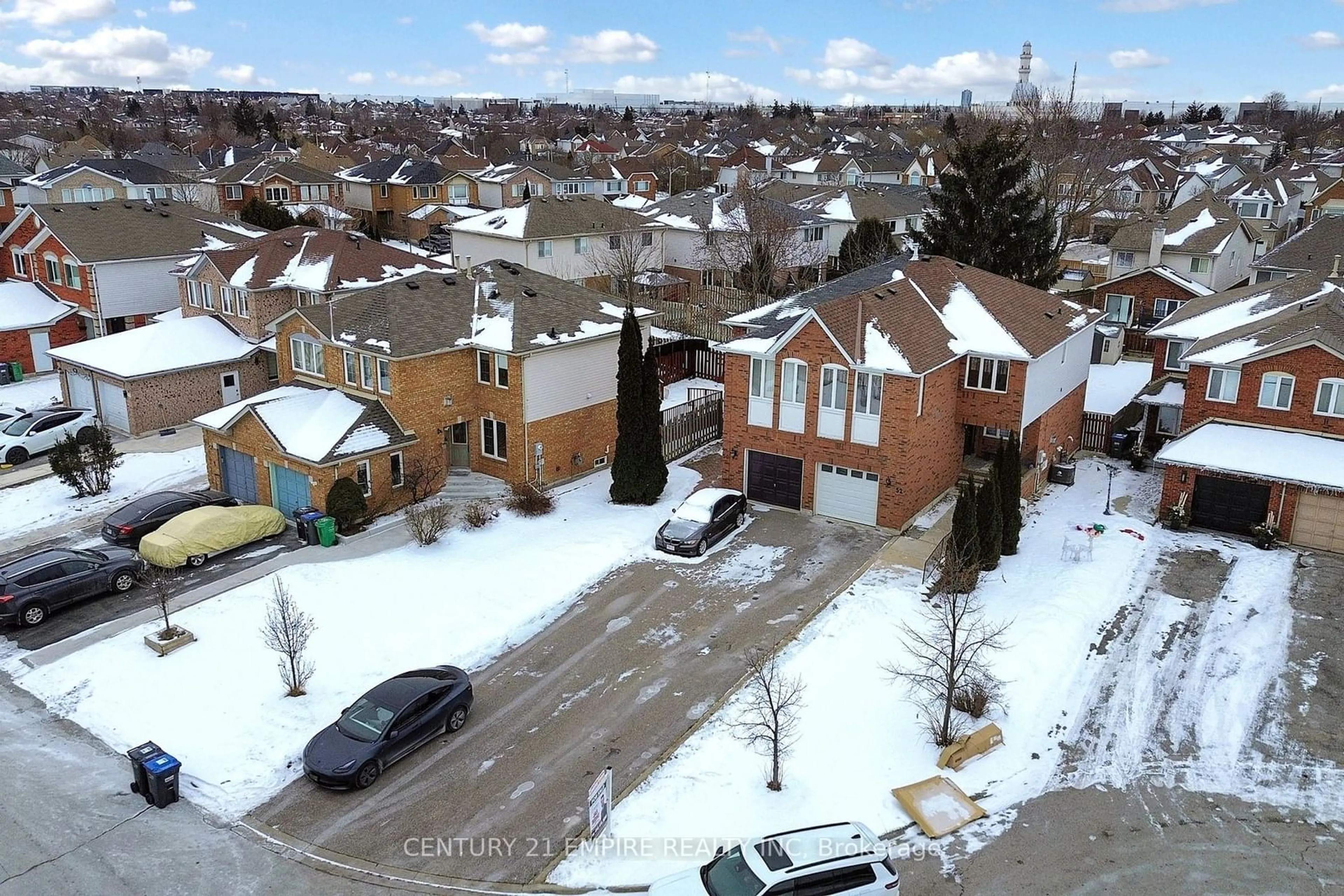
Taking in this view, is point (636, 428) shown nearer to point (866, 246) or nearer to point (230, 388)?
point (230, 388)

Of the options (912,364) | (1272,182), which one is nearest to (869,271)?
(912,364)

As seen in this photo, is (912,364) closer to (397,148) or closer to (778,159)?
(778,159)

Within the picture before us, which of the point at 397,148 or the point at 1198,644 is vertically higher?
the point at 397,148

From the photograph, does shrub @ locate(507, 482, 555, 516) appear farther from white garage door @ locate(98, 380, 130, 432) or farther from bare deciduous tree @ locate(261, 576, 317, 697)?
white garage door @ locate(98, 380, 130, 432)

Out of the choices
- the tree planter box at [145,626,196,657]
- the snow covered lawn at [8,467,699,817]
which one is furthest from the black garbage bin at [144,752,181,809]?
the tree planter box at [145,626,196,657]

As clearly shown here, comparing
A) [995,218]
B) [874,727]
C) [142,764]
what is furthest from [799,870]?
[995,218]

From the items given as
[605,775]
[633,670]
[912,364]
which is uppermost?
[912,364]
